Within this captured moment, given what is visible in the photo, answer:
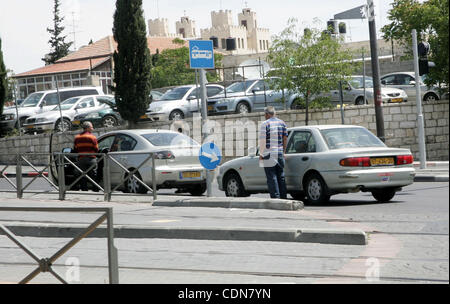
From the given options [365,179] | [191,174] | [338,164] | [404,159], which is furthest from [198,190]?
[404,159]

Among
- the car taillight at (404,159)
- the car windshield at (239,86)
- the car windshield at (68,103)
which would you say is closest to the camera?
the car taillight at (404,159)

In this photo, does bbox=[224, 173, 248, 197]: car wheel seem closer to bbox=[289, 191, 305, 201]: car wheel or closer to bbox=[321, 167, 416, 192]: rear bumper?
bbox=[289, 191, 305, 201]: car wheel

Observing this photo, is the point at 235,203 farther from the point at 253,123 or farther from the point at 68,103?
the point at 68,103

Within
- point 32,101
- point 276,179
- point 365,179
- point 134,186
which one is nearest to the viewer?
point 365,179

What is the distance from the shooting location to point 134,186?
579 inches

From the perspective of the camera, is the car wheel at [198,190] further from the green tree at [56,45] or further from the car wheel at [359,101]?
the green tree at [56,45]

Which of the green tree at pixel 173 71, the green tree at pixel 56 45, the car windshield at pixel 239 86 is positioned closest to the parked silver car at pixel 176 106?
the car windshield at pixel 239 86

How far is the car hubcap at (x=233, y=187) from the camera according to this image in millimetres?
14839

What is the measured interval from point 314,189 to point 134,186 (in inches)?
148

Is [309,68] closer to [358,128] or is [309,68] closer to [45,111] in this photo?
[45,111]

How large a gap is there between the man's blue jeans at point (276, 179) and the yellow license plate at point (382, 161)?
4.87ft

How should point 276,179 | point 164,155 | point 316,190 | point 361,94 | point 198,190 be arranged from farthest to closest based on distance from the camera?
point 361,94
point 198,190
point 164,155
point 316,190
point 276,179

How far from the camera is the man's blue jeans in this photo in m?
12.6

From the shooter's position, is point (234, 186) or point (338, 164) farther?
point (234, 186)
